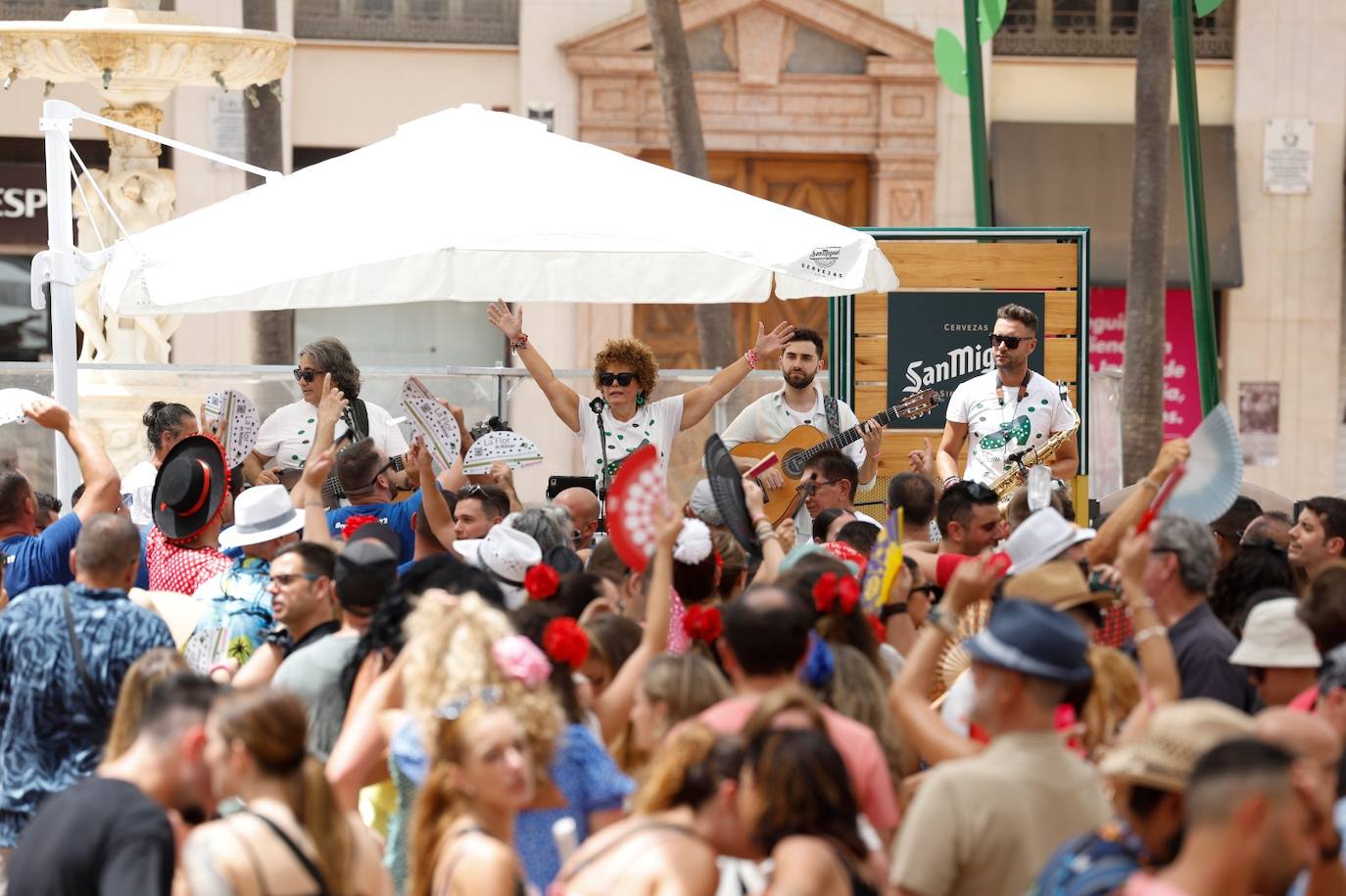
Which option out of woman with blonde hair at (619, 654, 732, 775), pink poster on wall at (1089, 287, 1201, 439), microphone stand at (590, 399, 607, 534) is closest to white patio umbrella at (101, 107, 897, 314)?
microphone stand at (590, 399, 607, 534)

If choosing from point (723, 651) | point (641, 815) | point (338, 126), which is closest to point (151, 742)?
point (641, 815)

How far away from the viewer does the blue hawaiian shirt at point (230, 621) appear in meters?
6.45

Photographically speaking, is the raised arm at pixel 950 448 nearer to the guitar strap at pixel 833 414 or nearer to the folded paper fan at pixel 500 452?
the guitar strap at pixel 833 414

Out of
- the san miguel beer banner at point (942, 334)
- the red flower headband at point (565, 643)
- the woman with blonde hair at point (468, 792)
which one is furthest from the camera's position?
the san miguel beer banner at point (942, 334)

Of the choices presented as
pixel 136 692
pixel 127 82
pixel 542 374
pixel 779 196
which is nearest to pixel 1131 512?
pixel 136 692

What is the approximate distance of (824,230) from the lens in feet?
29.7

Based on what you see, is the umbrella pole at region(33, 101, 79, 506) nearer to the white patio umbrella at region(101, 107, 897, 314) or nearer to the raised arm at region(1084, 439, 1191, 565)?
the white patio umbrella at region(101, 107, 897, 314)

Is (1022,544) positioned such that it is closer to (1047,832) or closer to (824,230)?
(1047,832)

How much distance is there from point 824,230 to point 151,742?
17.1ft

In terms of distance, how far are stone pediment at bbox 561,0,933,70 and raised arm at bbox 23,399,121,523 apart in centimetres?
1352

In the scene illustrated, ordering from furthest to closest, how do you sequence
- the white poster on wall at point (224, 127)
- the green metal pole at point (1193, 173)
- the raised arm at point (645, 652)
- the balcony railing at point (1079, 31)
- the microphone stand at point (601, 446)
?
the balcony railing at point (1079, 31)
the white poster on wall at point (224, 127)
the green metal pole at point (1193, 173)
the microphone stand at point (601, 446)
the raised arm at point (645, 652)

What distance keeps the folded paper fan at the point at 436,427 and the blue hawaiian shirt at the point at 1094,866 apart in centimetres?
562

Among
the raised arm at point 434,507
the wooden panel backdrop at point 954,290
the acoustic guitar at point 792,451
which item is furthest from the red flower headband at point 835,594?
the wooden panel backdrop at point 954,290

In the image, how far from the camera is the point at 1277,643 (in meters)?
5.52
